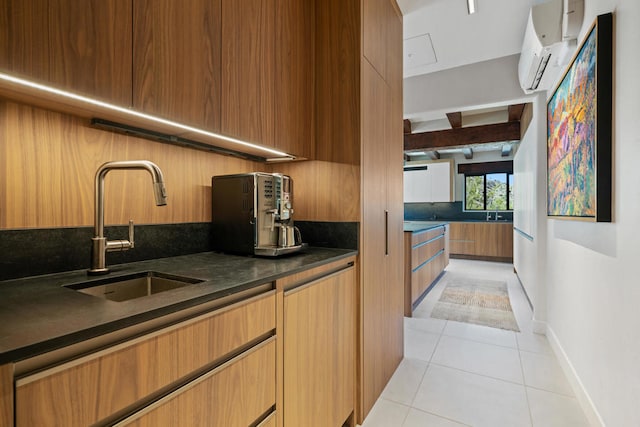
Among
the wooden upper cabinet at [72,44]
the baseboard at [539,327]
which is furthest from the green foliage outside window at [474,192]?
the wooden upper cabinet at [72,44]

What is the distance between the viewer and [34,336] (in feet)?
1.83

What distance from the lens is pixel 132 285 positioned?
3.86ft

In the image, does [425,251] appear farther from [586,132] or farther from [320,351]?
[320,351]

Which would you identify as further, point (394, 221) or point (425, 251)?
point (425, 251)

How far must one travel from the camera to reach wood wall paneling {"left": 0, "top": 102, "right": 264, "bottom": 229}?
1.03 meters

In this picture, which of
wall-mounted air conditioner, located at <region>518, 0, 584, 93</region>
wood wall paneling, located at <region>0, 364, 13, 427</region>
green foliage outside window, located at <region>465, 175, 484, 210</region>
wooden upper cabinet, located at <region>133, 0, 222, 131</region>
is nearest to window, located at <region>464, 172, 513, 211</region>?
green foliage outside window, located at <region>465, 175, 484, 210</region>

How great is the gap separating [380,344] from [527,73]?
2.62 m

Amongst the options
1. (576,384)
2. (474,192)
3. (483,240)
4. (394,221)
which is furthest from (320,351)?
(474,192)

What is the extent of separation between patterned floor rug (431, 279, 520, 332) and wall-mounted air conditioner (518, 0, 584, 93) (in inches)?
94.4

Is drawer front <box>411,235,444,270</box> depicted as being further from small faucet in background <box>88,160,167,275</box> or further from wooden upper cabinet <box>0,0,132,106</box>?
wooden upper cabinet <box>0,0,132,106</box>

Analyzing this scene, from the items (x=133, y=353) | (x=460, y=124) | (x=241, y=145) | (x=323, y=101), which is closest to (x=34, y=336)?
(x=133, y=353)

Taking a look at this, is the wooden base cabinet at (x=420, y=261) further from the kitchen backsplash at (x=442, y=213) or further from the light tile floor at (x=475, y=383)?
the kitchen backsplash at (x=442, y=213)

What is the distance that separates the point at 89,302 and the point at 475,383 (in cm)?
231

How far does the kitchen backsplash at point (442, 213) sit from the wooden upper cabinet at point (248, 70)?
7.66 meters
